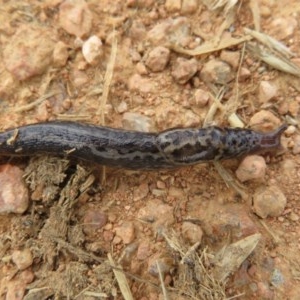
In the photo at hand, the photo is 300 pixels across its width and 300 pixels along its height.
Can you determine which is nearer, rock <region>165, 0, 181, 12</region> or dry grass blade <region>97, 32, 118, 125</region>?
dry grass blade <region>97, 32, 118, 125</region>

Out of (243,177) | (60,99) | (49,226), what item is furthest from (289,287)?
(60,99)

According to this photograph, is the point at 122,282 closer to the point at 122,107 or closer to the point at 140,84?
the point at 122,107

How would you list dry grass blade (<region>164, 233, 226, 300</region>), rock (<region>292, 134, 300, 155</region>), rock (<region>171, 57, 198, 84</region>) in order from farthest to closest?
rock (<region>171, 57, 198, 84</region>), rock (<region>292, 134, 300, 155</region>), dry grass blade (<region>164, 233, 226, 300</region>)

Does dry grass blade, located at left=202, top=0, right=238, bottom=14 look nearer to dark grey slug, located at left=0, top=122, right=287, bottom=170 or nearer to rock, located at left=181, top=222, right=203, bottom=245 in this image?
dark grey slug, located at left=0, top=122, right=287, bottom=170

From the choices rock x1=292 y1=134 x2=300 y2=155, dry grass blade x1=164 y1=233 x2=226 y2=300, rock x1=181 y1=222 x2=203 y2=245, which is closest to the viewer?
dry grass blade x1=164 y1=233 x2=226 y2=300

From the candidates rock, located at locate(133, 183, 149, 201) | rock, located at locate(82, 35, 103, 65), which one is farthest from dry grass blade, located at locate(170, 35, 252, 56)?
rock, located at locate(133, 183, 149, 201)

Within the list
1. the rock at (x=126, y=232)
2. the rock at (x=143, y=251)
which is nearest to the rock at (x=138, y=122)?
the rock at (x=126, y=232)

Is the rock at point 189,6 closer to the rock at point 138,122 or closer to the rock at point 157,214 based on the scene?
the rock at point 138,122
